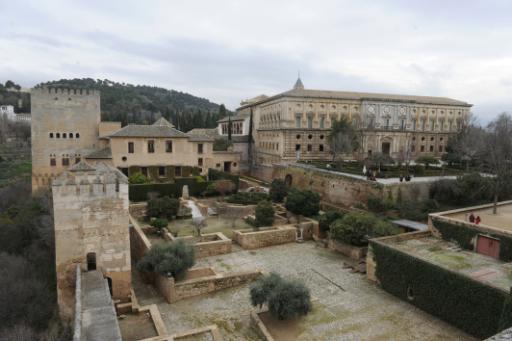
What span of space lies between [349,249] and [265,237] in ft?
13.6

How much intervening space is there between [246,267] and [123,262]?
17.5 feet

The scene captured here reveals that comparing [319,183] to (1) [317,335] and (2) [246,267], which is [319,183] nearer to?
(2) [246,267]

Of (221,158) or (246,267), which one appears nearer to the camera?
(246,267)

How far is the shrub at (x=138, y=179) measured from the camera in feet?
82.9

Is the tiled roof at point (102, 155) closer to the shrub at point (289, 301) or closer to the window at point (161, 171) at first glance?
the window at point (161, 171)

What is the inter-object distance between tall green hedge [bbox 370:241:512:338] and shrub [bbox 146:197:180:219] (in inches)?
464

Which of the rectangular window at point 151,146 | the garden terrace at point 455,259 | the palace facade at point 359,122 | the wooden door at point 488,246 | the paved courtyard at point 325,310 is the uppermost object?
the palace facade at point 359,122

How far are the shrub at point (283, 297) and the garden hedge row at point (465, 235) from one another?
26.0 feet

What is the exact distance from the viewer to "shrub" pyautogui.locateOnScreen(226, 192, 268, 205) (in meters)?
23.4

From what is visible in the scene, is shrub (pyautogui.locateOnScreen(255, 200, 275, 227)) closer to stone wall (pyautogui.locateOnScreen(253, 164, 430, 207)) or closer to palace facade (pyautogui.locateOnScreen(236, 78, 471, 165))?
stone wall (pyautogui.locateOnScreen(253, 164, 430, 207))

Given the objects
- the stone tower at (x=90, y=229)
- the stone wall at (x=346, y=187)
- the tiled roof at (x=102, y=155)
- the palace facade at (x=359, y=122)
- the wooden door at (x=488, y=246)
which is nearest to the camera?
the stone tower at (x=90, y=229)

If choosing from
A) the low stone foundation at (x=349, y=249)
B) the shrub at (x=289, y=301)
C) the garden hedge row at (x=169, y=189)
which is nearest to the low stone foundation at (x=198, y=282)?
the shrub at (x=289, y=301)

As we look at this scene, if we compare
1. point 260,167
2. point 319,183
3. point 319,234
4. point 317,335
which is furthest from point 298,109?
point 317,335

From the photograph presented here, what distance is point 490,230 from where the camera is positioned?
13203mm
